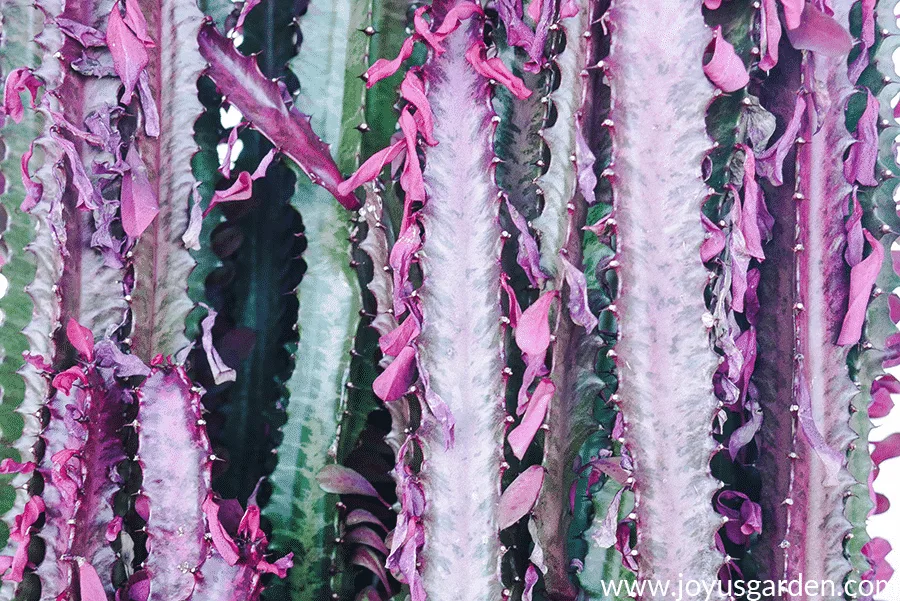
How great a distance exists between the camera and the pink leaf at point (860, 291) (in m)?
0.54

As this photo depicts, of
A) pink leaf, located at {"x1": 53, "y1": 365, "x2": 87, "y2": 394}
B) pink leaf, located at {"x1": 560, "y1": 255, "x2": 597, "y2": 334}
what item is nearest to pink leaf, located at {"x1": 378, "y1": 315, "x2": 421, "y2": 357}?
pink leaf, located at {"x1": 560, "y1": 255, "x2": 597, "y2": 334}

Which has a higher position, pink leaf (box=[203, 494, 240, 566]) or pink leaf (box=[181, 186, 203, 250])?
pink leaf (box=[181, 186, 203, 250])

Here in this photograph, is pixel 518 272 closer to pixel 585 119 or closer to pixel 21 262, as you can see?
pixel 585 119

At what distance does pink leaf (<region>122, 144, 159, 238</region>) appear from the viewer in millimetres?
557

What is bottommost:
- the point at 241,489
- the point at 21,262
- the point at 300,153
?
the point at 241,489

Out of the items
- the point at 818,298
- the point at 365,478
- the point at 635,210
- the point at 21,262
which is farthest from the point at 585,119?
the point at 21,262

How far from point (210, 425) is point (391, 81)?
320 millimetres

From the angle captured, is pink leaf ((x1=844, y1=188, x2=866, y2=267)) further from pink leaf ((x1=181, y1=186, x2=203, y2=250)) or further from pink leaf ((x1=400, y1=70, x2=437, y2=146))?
pink leaf ((x1=181, y1=186, x2=203, y2=250))

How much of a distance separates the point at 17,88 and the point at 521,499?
0.49 meters

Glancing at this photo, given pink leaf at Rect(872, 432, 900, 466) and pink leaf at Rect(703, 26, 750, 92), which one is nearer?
pink leaf at Rect(703, 26, 750, 92)

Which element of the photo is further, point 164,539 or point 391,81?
point 391,81

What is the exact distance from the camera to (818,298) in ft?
1.84

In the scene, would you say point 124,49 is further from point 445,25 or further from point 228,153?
point 445,25

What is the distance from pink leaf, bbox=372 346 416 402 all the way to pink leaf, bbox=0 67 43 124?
0.35m
